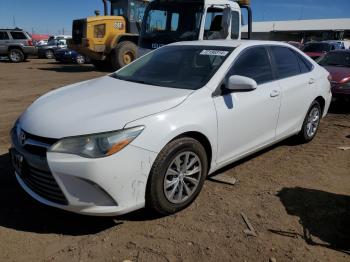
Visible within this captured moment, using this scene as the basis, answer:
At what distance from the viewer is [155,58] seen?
15.8 feet

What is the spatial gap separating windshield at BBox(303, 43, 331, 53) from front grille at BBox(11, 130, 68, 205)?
14.7m

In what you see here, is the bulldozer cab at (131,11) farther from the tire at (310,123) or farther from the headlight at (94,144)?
the headlight at (94,144)

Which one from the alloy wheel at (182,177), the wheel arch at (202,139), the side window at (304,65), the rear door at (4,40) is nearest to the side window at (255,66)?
the wheel arch at (202,139)

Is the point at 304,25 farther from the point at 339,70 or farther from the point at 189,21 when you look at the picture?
the point at 339,70

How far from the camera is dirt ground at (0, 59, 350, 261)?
3100mm

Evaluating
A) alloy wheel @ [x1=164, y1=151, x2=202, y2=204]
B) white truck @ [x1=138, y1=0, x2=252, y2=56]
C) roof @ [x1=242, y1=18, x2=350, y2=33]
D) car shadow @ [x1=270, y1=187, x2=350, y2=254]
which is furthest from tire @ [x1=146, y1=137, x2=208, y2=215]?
roof @ [x1=242, y1=18, x2=350, y2=33]

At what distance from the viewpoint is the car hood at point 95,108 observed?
317 centimetres

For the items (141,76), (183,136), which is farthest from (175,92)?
(141,76)

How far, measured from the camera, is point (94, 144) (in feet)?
10.0

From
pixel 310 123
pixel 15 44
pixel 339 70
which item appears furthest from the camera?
pixel 15 44

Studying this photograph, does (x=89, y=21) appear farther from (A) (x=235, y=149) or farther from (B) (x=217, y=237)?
(B) (x=217, y=237)

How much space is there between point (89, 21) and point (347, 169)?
41.8ft

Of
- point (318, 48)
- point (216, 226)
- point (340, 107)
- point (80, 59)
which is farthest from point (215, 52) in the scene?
point (80, 59)

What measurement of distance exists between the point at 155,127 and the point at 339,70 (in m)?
7.04
